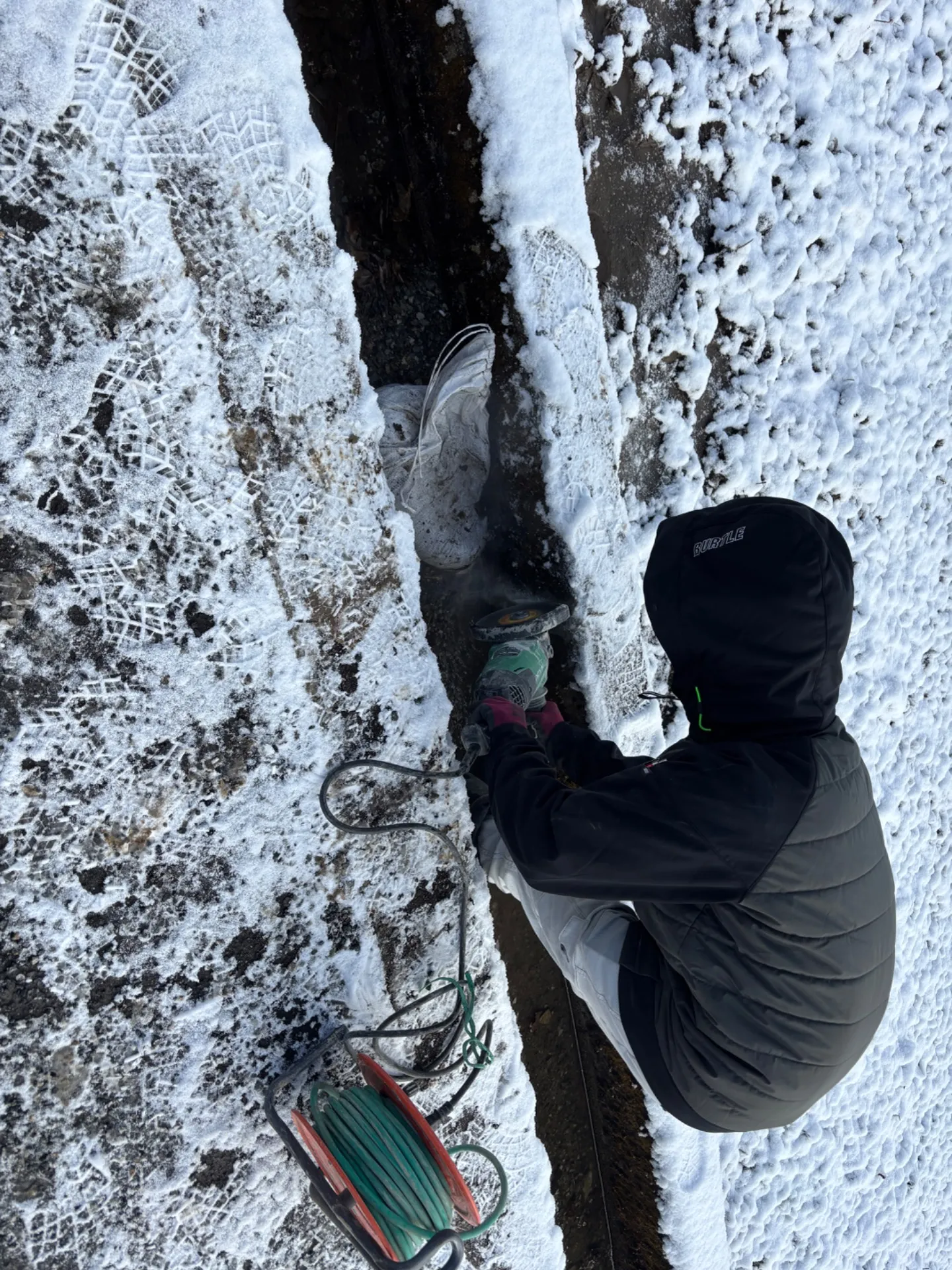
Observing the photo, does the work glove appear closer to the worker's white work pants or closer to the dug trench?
the dug trench

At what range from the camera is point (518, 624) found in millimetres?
1957

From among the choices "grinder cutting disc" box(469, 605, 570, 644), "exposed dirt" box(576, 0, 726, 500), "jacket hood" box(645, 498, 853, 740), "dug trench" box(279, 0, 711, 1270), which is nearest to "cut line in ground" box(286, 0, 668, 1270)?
"dug trench" box(279, 0, 711, 1270)

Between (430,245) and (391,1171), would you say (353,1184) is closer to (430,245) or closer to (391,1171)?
(391,1171)

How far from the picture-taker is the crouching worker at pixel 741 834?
143 centimetres

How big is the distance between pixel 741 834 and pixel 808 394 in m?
1.78

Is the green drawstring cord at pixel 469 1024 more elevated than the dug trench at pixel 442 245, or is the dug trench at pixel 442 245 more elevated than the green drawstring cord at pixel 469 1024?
the dug trench at pixel 442 245

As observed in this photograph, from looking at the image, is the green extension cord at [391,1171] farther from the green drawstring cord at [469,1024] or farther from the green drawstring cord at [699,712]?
the green drawstring cord at [699,712]

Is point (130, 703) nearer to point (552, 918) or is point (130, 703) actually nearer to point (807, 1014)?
point (552, 918)

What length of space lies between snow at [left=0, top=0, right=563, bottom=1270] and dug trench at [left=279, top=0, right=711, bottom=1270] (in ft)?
1.35

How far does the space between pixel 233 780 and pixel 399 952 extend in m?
0.56

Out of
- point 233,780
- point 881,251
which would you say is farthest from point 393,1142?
point 881,251

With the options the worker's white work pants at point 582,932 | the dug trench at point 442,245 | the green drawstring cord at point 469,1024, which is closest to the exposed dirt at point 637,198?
the dug trench at point 442,245

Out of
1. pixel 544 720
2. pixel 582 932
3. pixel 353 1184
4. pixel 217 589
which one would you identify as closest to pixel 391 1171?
pixel 353 1184

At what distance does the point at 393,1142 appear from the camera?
151cm
